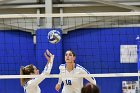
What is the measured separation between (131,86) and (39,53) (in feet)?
8.03

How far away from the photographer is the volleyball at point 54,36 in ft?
28.6

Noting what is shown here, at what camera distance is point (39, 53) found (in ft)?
29.2

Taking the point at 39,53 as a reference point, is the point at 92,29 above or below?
above

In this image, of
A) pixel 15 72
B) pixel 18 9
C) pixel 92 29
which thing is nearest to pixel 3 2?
pixel 18 9

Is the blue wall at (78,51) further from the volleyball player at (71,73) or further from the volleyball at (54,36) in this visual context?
the volleyball player at (71,73)

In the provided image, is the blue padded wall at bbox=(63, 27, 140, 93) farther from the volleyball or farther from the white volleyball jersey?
the white volleyball jersey

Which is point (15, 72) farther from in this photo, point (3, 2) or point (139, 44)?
point (139, 44)

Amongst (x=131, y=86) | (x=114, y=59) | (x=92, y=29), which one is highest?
(x=92, y=29)

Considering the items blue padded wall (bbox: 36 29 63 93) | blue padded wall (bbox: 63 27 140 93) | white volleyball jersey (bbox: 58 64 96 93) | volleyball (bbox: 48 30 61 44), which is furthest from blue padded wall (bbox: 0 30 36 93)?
white volleyball jersey (bbox: 58 64 96 93)

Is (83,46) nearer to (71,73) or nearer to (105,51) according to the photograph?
(105,51)

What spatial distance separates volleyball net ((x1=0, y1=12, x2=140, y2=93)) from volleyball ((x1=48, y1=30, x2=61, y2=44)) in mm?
117

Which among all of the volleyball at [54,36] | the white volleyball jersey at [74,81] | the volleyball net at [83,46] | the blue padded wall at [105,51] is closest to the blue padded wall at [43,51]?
the volleyball net at [83,46]

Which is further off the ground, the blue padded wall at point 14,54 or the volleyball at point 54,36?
the volleyball at point 54,36

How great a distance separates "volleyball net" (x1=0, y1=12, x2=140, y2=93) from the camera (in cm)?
891
